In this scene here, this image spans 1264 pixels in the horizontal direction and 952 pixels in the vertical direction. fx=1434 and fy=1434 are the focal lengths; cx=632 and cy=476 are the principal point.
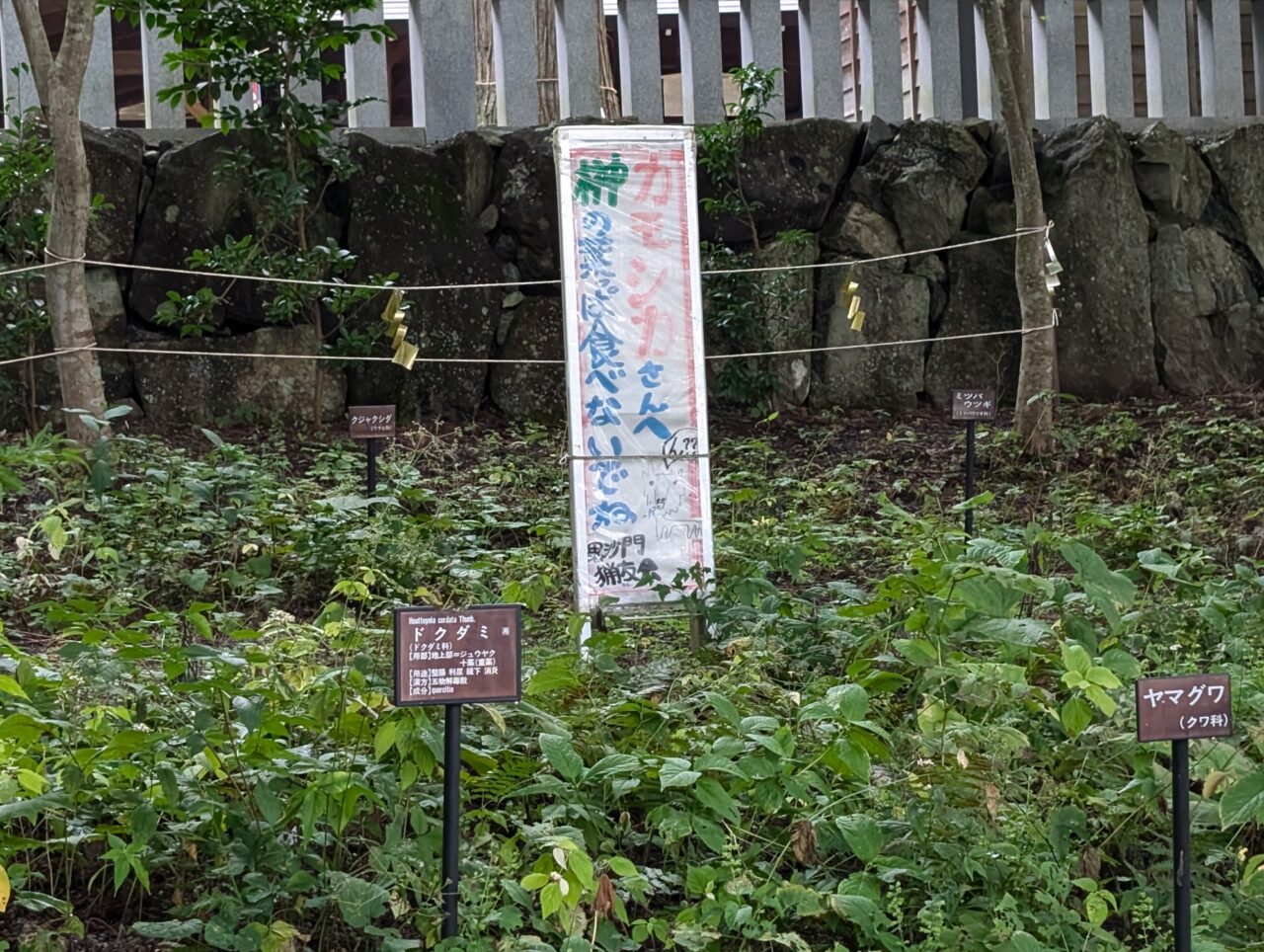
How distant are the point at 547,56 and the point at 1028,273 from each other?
3.76 meters

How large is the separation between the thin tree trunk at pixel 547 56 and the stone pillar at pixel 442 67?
2.67ft

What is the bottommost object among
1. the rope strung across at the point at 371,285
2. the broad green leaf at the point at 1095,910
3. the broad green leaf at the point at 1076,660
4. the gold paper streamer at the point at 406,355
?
the broad green leaf at the point at 1095,910

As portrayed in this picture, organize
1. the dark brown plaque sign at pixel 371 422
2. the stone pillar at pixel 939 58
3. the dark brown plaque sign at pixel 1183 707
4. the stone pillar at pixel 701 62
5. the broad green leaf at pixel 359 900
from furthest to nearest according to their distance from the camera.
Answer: the stone pillar at pixel 939 58 → the stone pillar at pixel 701 62 → the dark brown plaque sign at pixel 371 422 → the dark brown plaque sign at pixel 1183 707 → the broad green leaf at pixel 359 900

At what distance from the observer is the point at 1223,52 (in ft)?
34.4

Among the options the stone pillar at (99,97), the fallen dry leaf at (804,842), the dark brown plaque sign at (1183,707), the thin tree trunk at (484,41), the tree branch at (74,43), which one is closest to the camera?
the dark brown plaque sign at (1183,707)

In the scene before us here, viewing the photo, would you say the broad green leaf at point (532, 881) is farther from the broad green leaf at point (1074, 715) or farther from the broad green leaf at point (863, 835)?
the broad green leaf at point (1074, 715)

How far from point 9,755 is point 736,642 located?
6.68ft

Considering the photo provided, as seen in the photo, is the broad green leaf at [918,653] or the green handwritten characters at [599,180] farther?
the green handwritten characters at [599,180]

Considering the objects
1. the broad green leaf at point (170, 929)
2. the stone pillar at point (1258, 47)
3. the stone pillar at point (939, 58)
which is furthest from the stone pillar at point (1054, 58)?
the broad green leaf at point (170, 929)

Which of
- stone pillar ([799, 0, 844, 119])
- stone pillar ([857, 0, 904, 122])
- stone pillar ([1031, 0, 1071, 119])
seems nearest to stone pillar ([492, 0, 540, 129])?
stone pillar ([799, 0, 844, 119])

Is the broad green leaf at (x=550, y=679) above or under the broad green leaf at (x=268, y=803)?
above

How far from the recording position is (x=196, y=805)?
284 centimetres

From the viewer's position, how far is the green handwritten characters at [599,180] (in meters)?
4.74

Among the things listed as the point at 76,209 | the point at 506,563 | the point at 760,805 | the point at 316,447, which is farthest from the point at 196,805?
the point at 316,447
